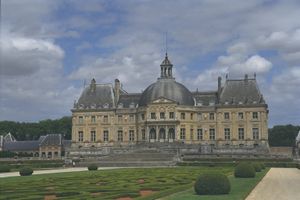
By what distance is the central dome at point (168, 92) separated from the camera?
69.4 metres

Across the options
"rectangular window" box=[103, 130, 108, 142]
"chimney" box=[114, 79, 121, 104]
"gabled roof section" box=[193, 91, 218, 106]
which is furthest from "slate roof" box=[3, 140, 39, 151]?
"gabled roof section" box=[193, 91, 218, 106]

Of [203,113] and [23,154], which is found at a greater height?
[203,113]

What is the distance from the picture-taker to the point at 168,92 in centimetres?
6962

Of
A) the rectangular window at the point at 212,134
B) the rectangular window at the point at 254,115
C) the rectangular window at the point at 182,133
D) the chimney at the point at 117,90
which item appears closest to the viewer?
the rectangular window at the point at 254,115

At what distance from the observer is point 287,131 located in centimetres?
9894

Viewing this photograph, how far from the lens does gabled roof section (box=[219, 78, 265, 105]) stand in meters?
68.5

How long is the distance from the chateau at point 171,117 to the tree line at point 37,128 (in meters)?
31.1

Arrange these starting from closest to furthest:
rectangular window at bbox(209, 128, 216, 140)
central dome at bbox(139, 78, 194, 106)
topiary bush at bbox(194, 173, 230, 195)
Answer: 1. topiary bush at bbox(194, 173, 230, 195)
2. rectangular window at bbox(209, 128, 216, 140)
3. central dome at bbox(139, 78, 194, 106)

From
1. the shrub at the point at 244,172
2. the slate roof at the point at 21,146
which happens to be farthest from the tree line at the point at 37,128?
the shrub at the point at 244,172

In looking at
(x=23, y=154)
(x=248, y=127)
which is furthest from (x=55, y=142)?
(x=248, y=127)

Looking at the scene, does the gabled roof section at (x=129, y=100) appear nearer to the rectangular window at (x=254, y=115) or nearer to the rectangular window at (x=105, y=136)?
the rectangular window at (x=105, y=136)

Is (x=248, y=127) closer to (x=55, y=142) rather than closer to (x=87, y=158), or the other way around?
(x=87, y=158)

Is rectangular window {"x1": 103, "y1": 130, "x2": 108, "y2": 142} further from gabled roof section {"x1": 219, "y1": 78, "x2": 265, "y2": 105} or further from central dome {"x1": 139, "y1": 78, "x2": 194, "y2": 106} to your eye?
gabled roof section {"x1": 219, "y1": 78, "x2": 265, "y2": 105}

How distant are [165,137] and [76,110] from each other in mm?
14850
